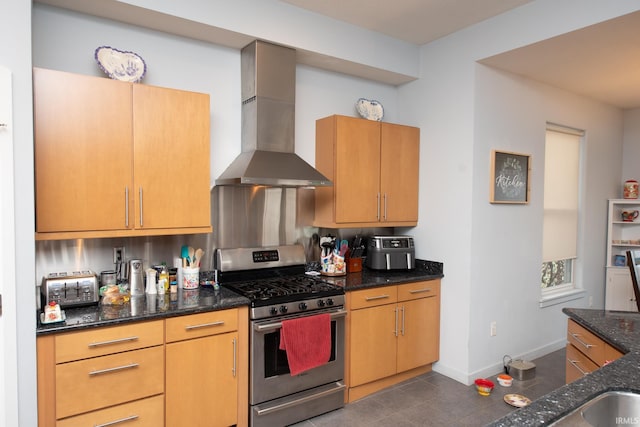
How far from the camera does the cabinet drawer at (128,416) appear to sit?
2068 millimetres

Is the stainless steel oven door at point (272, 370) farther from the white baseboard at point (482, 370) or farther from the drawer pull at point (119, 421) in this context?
the white baseboard at point (482, 370)

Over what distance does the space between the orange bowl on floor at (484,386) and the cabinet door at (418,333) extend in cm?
43

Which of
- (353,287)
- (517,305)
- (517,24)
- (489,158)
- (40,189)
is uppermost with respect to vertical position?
(517,24)

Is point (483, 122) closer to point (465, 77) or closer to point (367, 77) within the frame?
point (465, 77)

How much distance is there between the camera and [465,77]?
339 centimetres

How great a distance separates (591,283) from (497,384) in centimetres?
219

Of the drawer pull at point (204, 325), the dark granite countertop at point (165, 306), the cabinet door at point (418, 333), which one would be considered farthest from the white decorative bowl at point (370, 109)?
the drawer pull at point (204, 325)

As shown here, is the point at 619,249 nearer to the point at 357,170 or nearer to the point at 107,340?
the point at 357,170

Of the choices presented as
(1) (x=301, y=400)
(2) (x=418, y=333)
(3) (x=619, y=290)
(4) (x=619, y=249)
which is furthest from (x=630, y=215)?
(1) (x=301, y=400)

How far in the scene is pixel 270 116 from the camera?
9.86ft

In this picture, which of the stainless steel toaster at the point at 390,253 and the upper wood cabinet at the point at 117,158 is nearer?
the upper wood cabinet at the point at 117,158

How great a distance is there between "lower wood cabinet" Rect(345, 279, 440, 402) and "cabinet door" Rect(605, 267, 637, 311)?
2.54 metres

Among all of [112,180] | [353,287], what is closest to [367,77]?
[353,287]

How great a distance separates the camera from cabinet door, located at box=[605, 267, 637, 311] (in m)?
4.61
